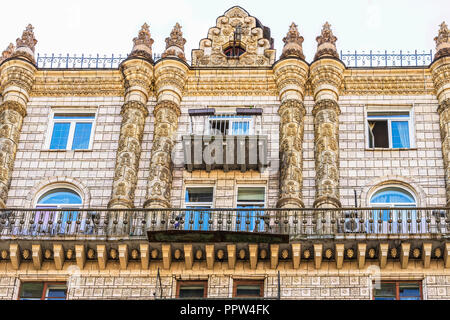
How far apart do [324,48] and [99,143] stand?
7964 millimetres

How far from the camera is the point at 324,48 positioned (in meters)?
34.1

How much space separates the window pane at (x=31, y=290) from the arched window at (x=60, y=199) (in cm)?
313

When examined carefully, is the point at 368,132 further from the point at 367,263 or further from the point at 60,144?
the point at 60,144

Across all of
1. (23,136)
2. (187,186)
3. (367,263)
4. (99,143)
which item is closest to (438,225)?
(367,263)

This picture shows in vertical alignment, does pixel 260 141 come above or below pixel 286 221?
above

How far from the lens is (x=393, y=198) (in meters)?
31.2

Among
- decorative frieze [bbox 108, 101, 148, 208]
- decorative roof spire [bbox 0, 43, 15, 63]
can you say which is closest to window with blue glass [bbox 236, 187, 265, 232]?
decorative frieze [bbox 108, 101, 148, 208]

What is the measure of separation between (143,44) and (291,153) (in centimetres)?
681

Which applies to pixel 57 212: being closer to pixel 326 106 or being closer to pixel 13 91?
pixel 13 91
